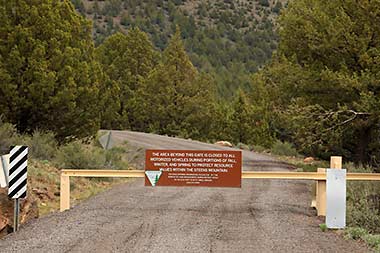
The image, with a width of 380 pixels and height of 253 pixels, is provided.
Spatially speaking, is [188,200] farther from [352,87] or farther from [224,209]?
[352,87]

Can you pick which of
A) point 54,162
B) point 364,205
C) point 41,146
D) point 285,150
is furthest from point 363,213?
point 285,150

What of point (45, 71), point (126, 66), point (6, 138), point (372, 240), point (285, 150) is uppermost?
point (126, 66)

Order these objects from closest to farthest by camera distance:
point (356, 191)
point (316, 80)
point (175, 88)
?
Result: point (356, 191)
point (316, 80)
point (175, 88)

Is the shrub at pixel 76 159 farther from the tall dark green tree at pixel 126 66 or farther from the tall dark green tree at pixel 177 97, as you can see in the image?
the tall dark green tree at pixel 177 97

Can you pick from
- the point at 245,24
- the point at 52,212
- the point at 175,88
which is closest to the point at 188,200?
the point at 52,212

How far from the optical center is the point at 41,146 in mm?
21562

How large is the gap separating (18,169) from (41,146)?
897cm

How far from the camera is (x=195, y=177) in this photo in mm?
14094

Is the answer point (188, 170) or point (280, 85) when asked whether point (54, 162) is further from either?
point (280, 85)

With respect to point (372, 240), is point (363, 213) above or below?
above

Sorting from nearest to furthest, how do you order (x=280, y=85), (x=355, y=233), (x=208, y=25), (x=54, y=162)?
(x=355, y=233)
(x=54, y=162)
(x=280, y=85)
(x=208, y=25)

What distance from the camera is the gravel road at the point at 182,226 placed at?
10.6m

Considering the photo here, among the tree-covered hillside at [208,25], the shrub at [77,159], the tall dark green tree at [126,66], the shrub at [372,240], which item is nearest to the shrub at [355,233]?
the shrub at [372,240]

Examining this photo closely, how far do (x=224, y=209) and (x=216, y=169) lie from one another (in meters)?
1.02
